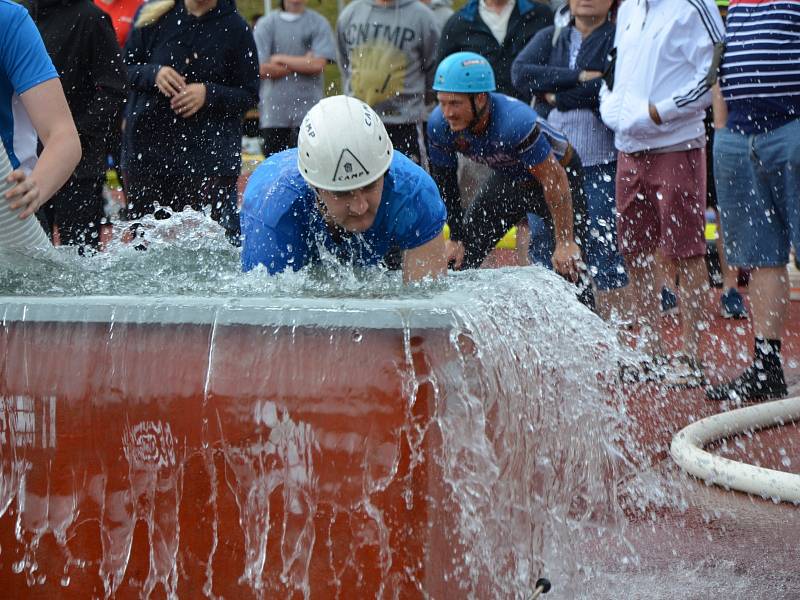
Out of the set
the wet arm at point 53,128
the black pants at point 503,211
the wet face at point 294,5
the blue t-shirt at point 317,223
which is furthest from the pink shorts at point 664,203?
the wet face at point 294,5

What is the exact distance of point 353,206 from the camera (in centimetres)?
432

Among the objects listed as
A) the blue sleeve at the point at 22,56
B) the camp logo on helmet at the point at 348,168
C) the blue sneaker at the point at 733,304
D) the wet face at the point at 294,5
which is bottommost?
the blue sneaker at the point at 733,304

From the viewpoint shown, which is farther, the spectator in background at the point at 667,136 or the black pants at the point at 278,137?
the black pants at the point at 278,137

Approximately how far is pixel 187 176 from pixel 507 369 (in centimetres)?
436

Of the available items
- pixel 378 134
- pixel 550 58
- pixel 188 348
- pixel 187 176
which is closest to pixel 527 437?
pixel 188 348

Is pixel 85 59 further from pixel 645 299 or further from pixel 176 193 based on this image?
pixel 645 299

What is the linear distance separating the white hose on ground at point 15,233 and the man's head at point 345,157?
3.13 feet

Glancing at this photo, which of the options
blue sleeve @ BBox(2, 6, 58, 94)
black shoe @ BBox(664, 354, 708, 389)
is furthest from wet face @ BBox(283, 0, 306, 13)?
blue sleeve @ BBox(2, 6, 58, 94)

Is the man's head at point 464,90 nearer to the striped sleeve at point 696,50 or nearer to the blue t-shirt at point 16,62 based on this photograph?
the striped sleeve at point 696,50

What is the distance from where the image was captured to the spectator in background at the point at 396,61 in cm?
901

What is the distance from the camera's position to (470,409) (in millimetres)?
3104

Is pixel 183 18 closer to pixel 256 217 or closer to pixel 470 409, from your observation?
pixel 256 217

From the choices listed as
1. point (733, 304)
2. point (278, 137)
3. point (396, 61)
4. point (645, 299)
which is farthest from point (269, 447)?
point (278, 137)

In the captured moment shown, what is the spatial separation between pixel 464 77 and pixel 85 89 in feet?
7.03
